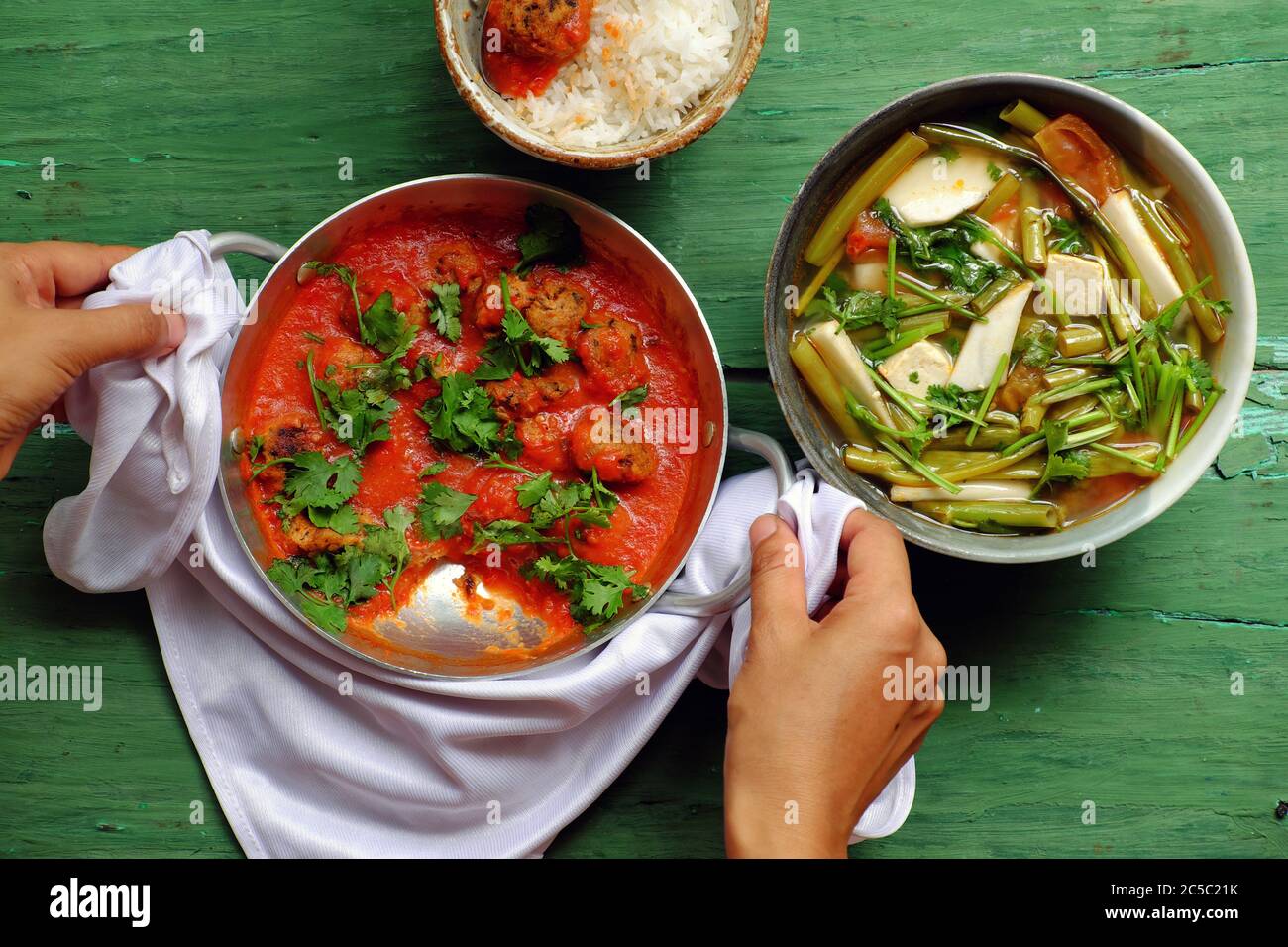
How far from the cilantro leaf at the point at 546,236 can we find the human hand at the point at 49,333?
78cm

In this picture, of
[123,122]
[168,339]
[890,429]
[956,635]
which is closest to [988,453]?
[890,429]

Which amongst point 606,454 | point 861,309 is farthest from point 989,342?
point 606,454

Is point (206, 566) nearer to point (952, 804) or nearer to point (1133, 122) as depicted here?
point (952, 804)

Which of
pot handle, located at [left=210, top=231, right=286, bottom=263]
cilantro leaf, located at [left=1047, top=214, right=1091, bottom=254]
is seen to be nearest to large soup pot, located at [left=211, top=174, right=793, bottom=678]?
pot handle, located at [left=210, top=231, right=286, bottom=263]

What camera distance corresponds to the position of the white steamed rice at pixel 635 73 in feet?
7.01

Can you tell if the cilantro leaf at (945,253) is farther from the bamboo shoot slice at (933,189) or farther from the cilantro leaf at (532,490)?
the cilantro leaf at (532,490)

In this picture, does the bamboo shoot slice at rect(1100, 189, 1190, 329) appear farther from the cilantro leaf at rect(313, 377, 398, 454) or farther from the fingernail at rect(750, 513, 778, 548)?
the cilantro leaf at rect(313, 377, 398, 454)

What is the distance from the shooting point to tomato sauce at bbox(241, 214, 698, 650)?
233 centimetres

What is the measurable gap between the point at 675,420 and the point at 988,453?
73 cm

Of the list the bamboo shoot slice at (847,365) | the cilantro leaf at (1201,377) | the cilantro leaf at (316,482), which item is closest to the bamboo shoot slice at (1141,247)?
the cilantro leaf at (1201,377)

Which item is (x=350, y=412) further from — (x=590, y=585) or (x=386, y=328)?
(x=590, y=585)

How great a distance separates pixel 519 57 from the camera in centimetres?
218

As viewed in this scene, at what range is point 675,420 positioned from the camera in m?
2.39

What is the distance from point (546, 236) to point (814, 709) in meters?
1.22
